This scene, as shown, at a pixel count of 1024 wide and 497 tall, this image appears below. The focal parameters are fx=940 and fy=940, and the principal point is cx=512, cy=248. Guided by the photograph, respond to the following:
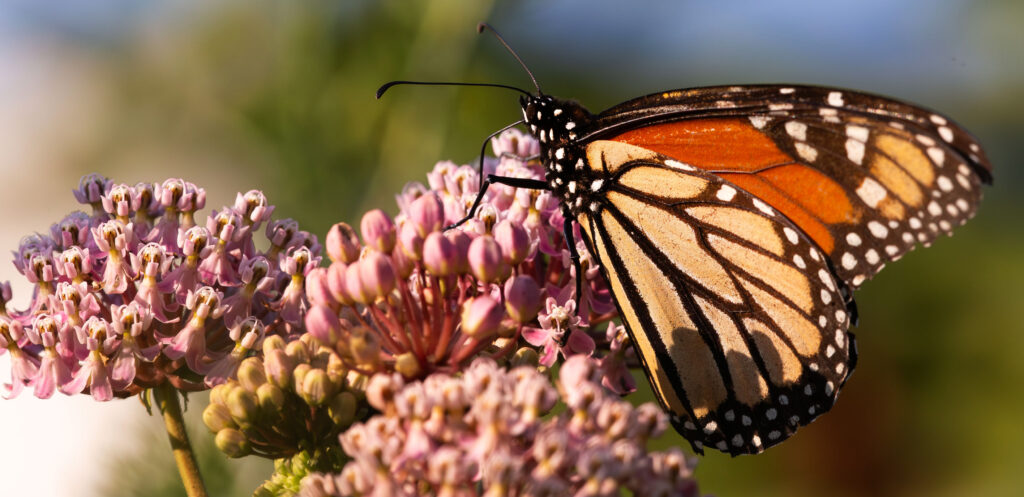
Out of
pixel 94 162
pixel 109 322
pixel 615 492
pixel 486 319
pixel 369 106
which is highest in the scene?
pixel 94 162

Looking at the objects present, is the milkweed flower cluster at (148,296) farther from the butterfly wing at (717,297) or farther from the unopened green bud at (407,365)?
the butterfly wing at (717,297)

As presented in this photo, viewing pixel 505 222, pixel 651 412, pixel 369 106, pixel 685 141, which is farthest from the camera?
pixel 369 106

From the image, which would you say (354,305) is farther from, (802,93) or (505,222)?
(802,93)

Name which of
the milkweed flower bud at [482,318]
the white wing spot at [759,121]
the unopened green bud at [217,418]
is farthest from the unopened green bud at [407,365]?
the white wing spot at [759,121]

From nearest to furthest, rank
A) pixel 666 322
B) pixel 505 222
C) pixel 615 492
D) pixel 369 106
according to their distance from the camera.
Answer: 1. pixel 615 492
2. pixel 505 222
3. pixel 666 322
4. pixel 369 106

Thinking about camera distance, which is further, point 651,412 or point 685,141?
point 685,141

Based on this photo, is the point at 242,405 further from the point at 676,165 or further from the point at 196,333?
the point at 676,165

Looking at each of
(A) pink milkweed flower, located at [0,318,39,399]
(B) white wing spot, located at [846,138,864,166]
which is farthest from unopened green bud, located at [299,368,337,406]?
(B) white wing spot, located at [846,138,864,166]

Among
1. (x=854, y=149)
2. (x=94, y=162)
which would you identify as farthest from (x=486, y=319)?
(x=94, y=162)
